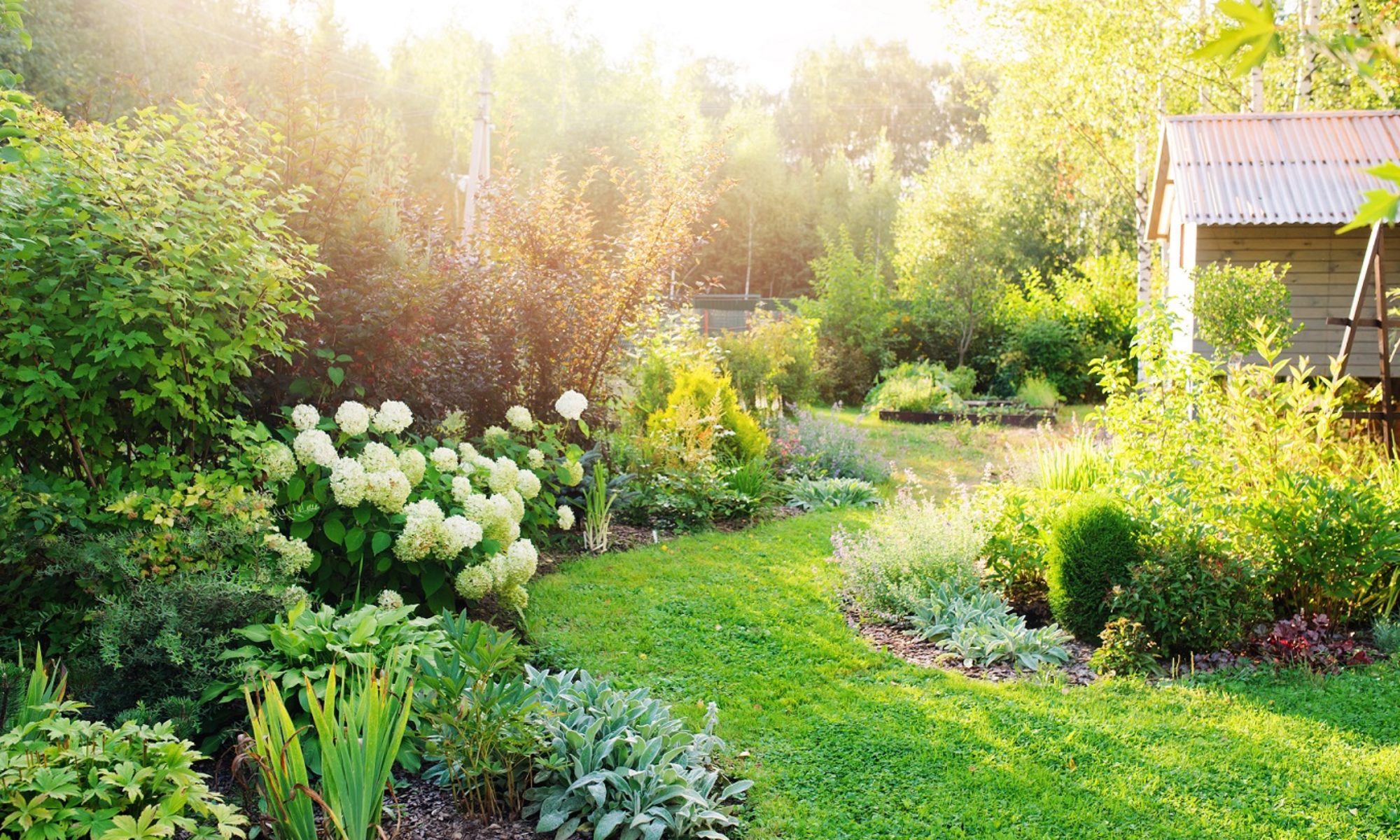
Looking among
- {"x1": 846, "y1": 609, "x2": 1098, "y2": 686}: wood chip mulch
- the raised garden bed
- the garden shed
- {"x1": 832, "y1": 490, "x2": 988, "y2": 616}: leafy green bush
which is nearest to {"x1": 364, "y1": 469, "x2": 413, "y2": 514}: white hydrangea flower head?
{"x1": 846, "y1": 609, "x2": 1098, "y2": 686}: wood chip mulch

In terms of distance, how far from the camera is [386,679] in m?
2.67

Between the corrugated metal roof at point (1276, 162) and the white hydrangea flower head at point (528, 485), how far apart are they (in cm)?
722

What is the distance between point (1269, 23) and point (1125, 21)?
1475 cm

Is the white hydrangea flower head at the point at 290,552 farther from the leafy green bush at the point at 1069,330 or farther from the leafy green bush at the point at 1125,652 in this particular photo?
the leafy green bush at the point at 1069,330

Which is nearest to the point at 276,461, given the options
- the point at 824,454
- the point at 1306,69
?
the point at 824,454

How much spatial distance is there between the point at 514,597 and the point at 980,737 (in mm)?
2265

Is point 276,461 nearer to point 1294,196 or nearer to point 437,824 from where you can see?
point 437,824

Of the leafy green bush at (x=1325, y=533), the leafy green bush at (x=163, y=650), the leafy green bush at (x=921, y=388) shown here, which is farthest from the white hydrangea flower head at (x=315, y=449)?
the leafy green bush at (x=921, y=388)

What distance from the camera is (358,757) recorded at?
2.45 m

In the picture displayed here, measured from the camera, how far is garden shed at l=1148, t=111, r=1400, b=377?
924cm

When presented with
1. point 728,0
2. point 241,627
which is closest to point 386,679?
point 241,627

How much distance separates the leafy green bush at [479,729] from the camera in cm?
290

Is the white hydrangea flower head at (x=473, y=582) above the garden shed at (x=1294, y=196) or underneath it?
underneath

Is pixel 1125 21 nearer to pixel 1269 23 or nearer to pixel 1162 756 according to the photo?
pixel 1162 756
